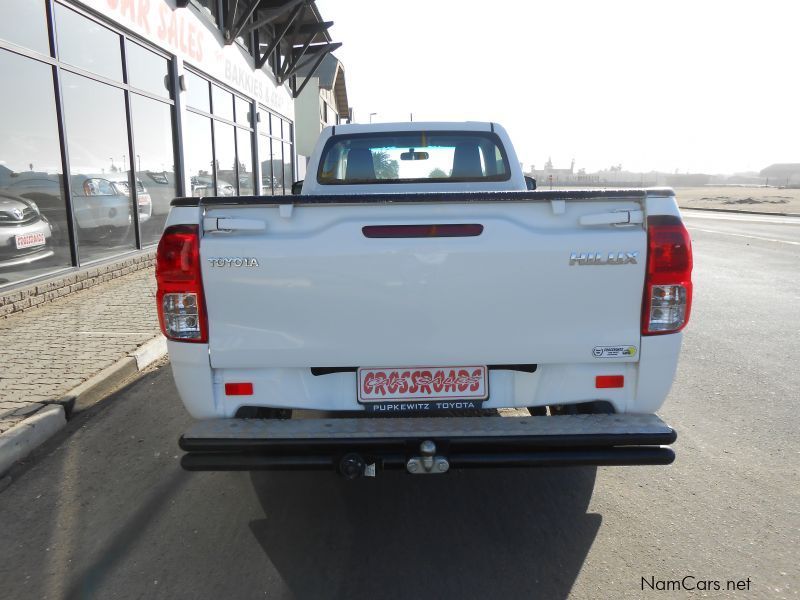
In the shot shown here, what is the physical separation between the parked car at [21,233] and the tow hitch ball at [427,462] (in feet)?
21.4

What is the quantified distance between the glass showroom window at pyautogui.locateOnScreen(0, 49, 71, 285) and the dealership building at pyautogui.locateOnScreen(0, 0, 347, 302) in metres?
0.02

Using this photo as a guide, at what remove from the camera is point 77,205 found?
8.45 metres

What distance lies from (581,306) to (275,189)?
19092 millimetres

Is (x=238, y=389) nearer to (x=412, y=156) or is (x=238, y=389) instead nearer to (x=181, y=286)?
(x=181, y=286)

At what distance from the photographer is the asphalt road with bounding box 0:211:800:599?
2.51 m

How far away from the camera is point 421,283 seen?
2.56 metres

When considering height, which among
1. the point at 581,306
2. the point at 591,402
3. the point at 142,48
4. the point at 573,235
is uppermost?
the point at 142,48

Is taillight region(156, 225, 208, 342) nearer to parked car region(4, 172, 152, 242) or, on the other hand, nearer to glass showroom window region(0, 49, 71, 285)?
glass showroom window region(0, 49, 71, 285)

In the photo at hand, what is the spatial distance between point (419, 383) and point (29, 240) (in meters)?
6.62

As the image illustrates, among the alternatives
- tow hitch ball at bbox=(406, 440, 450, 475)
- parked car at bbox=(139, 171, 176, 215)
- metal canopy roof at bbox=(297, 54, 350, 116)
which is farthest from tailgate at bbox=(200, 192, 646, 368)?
metal canopy roof at bbox=(297, 54, 350, 116)

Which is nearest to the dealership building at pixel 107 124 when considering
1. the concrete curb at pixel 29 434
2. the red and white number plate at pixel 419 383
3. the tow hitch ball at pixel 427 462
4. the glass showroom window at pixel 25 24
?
the glass showroom window at pixel 25 24

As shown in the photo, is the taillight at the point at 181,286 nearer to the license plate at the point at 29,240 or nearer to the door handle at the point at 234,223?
the door handle at the point at 234,223

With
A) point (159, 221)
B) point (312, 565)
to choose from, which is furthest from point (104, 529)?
point (159, 221)

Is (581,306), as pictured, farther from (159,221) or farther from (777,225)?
(777,225)
